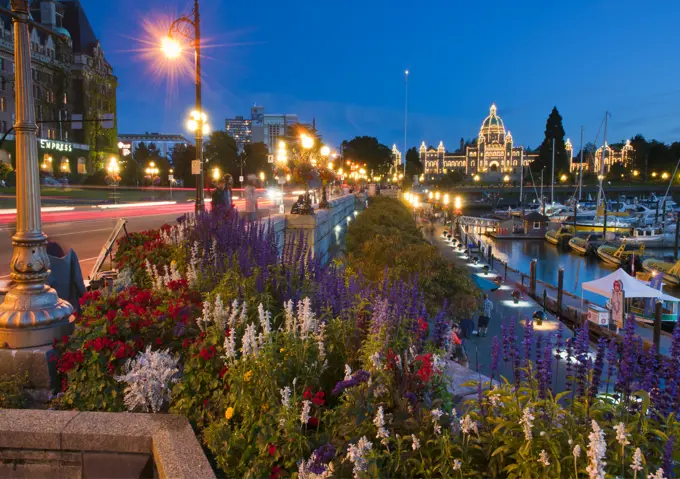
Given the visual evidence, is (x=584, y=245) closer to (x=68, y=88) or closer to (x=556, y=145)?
(x=68, y=88)

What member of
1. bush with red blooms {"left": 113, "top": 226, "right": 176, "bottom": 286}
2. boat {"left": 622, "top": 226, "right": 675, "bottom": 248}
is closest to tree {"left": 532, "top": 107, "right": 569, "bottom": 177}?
boat {"left": 622, "top": 226, "right": 675, "bottom": 248}

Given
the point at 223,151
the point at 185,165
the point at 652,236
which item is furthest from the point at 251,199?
the point at 223,151

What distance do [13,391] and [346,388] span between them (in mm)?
3464

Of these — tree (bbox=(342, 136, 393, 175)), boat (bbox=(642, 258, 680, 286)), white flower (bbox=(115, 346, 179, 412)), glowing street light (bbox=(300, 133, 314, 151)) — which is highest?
tree (bbox=(342, 136, 393, 175))

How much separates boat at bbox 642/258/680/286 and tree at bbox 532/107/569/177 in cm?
10646

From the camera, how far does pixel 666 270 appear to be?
1693 inches

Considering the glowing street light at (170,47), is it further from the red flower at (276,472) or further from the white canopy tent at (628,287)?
the white canopy tent at (628,287)

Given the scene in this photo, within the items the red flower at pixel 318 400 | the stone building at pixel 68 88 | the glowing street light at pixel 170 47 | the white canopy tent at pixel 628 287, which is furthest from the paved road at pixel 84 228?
the stone building at pixel 68 88

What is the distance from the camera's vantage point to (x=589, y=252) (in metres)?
61.2

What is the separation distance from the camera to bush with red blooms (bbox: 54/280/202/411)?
16.0 feet

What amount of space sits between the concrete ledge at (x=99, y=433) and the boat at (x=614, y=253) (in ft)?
176

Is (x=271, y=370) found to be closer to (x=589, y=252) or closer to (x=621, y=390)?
(x=621, y=390)

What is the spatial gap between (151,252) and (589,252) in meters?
60.6

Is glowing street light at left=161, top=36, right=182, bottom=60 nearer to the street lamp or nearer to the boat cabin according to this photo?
the street lamp
